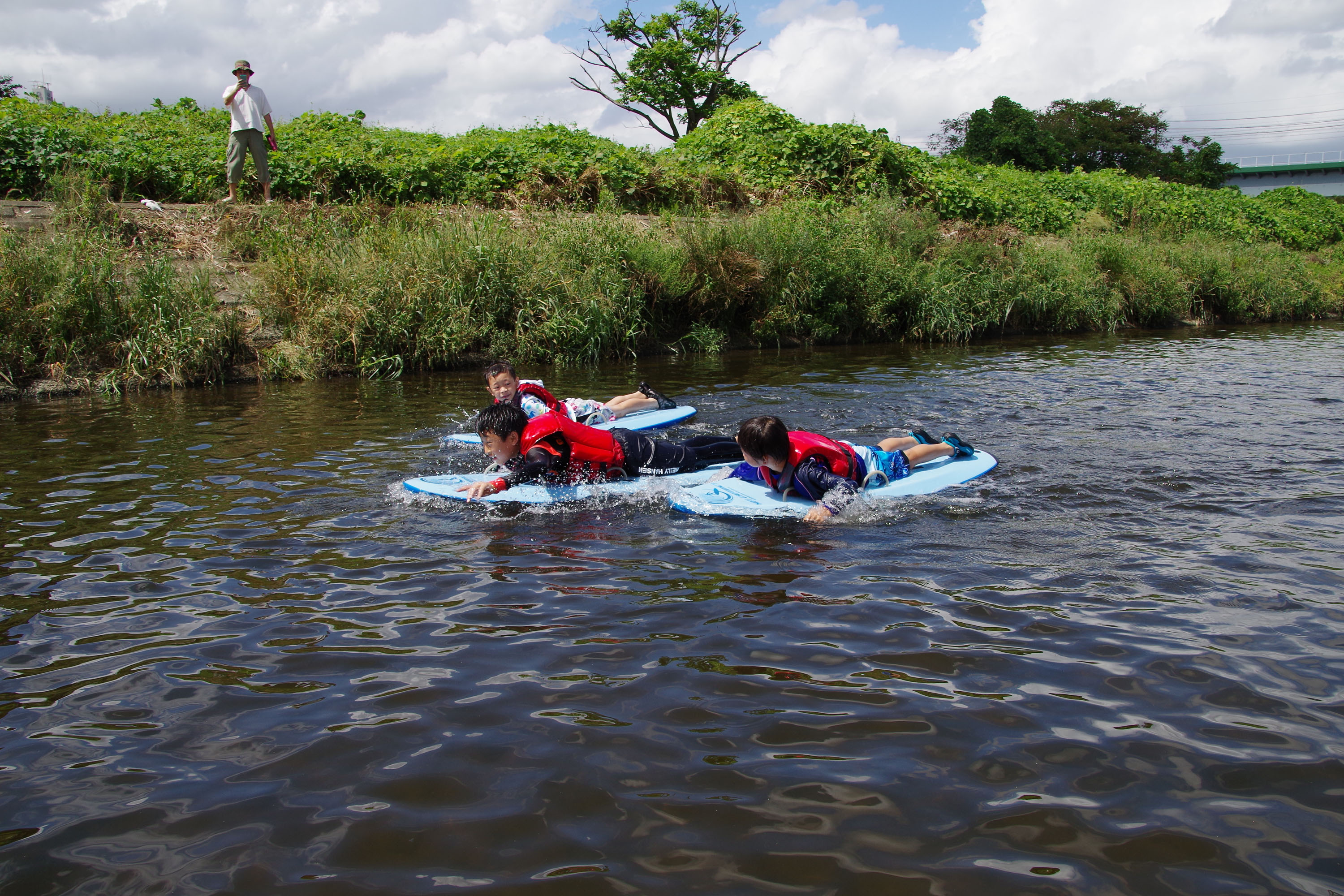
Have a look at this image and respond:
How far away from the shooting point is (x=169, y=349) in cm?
1188

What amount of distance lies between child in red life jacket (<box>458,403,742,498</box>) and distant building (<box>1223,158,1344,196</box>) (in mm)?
63022

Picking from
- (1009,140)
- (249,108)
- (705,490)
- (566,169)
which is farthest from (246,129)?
(1009,140)

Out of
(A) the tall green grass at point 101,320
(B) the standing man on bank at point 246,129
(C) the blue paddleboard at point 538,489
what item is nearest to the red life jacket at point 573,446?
(C) the blue paddleboard at point 538,489

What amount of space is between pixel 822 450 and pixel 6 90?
33.2 m

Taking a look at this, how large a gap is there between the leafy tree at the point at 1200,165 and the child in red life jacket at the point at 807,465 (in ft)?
173

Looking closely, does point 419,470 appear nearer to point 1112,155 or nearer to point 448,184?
point 448,184

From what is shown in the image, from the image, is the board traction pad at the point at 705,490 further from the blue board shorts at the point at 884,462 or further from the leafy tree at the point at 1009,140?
the leafy tree at the point at 1009,140

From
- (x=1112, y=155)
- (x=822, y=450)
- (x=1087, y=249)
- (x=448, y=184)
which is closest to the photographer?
(x=822, y=450)

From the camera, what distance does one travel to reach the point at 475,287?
1369 cm

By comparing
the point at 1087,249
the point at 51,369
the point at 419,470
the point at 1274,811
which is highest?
the point at 1087,249

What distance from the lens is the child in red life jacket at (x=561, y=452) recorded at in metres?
6.34

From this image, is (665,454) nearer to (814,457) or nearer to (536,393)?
(814,457)

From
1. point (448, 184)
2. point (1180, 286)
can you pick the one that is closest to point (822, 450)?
point (448, 184)

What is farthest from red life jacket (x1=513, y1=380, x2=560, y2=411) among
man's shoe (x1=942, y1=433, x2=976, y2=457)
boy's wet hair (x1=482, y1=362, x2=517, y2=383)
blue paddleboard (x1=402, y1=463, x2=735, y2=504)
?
man's shoe (x1=942, y1=433, x2=976, y2=457)
